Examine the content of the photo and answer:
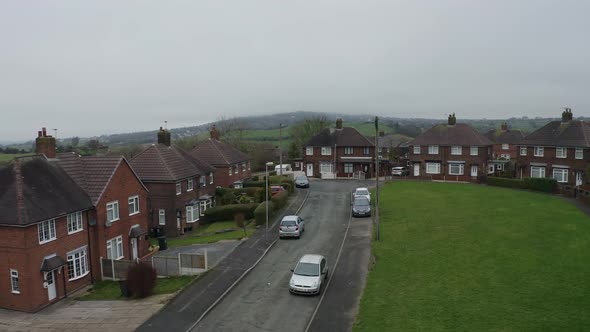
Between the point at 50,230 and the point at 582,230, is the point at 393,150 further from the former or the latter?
the point at 50,230

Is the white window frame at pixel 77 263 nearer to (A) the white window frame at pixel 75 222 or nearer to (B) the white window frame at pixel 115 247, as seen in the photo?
(A) the white window frame at pixel 75 222

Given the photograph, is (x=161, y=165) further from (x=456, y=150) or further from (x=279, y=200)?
(x=456, y=150)

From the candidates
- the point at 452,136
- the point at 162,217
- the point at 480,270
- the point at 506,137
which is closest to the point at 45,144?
the point at 162,217

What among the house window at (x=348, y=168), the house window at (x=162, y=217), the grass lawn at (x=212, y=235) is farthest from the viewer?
the house window at (x=348, y=168)

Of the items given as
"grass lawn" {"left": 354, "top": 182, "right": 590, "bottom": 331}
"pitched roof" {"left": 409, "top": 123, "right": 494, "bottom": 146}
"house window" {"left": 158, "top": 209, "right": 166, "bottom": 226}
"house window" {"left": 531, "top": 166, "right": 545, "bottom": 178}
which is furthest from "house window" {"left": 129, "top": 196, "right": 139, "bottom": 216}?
"house window" {"left": 531, "top": 166, "right": 545, "bottom": 178}

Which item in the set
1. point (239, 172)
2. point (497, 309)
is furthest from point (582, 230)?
point (239, 172)

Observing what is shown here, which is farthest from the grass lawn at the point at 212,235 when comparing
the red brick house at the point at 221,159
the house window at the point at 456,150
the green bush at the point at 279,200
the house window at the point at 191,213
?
the house window at the point at 456,150
